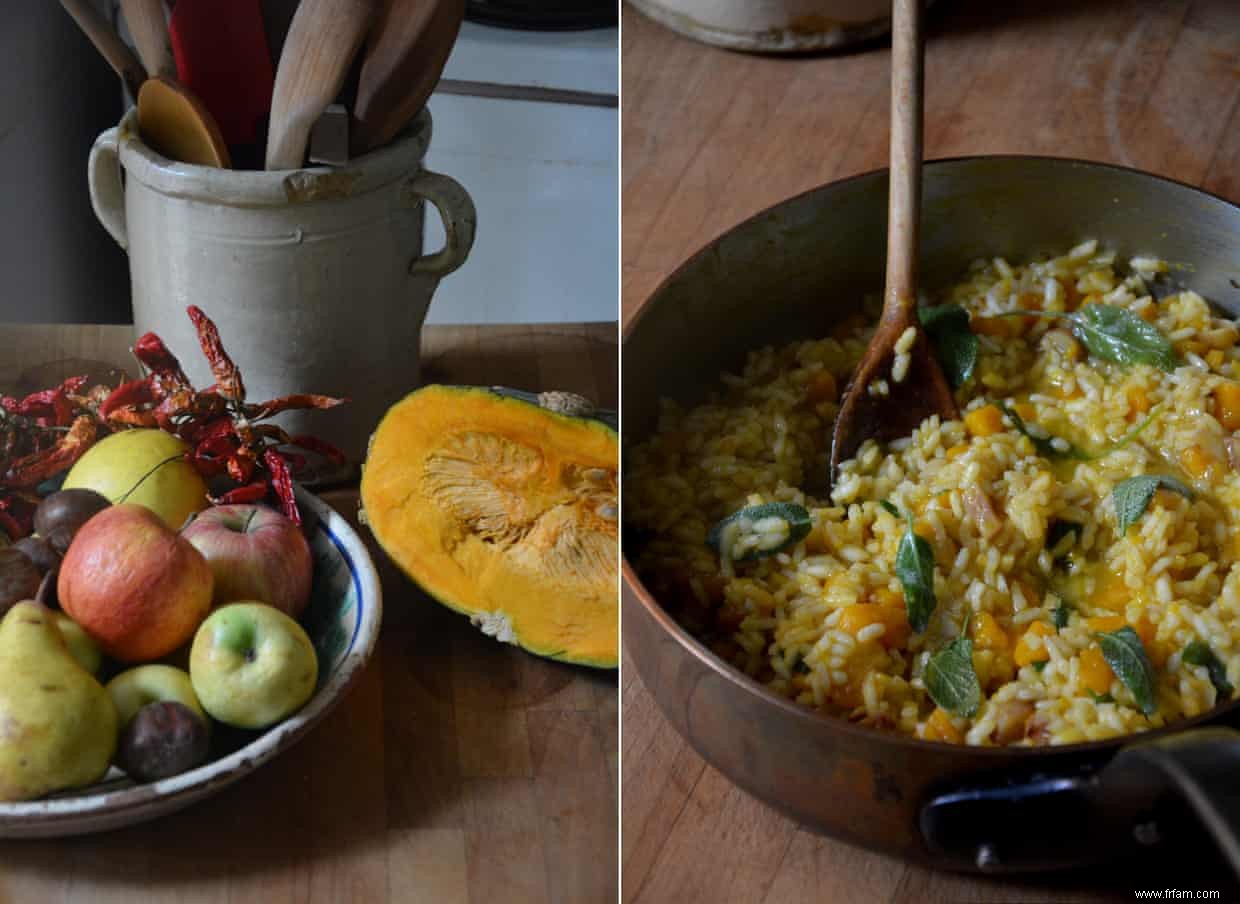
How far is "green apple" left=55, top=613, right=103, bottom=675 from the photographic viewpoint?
2.12 ft

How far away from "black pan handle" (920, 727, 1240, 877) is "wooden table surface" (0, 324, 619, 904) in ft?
0.56

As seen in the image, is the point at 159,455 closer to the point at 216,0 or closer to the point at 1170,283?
the point at 216,0

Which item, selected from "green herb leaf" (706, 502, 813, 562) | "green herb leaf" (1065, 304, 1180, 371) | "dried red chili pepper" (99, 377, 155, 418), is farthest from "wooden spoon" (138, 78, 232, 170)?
"green herb leaf" (1065, 304, 1180, 371)

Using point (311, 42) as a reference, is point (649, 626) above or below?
below

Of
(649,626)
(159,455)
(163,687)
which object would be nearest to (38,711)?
(163,687)

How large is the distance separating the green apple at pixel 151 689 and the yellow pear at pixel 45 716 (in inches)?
0.5

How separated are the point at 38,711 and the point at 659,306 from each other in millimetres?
435

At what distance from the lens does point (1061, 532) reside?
2.79 ft

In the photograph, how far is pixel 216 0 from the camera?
0.74 meters

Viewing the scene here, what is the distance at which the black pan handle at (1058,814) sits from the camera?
1.85 feet

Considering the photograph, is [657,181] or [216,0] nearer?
[216,0]

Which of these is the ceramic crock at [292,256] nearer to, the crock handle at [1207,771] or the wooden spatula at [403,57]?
the wooden spatula at [403,57]

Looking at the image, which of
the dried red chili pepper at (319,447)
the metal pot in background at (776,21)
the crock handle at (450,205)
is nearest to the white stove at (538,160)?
the crock handle at (450,205)

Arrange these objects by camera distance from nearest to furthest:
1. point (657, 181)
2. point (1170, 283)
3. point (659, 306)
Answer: point (659, 306), point (1170, 283), point (657, 181)
